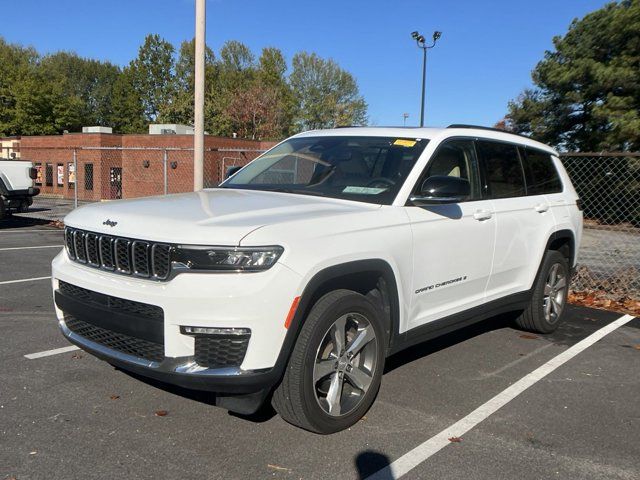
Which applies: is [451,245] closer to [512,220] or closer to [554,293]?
[512,220]

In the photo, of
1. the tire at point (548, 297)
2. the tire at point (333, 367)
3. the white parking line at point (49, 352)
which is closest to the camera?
the tire at point (333, 367)

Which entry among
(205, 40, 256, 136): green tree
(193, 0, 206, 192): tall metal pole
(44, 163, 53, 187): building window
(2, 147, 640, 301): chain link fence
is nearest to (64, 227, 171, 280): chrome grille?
(2, 147, 640, 301): chain link fence

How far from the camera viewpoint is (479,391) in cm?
440

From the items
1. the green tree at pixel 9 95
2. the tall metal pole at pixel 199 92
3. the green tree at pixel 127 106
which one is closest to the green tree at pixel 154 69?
the green tree at pixel 127 106

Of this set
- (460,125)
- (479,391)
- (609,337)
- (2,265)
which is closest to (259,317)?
(479,391)

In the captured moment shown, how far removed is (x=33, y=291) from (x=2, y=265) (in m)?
2.07

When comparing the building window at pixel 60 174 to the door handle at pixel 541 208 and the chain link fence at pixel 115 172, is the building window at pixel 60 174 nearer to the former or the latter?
the chain link fence at pixel 115 172

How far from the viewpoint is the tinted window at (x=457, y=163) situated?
14.5 ft

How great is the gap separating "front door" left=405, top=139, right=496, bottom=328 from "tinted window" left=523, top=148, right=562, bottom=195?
0.99 meters

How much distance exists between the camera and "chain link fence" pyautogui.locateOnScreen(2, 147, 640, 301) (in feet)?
30.2

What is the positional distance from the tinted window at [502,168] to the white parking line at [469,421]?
150 cm

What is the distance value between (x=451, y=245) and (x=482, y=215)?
523 mm

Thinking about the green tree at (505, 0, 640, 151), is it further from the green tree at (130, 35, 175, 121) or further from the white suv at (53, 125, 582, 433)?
the green tree at (130, 35, 175, 121)

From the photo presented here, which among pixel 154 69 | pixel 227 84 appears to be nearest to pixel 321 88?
pixel 227 84
